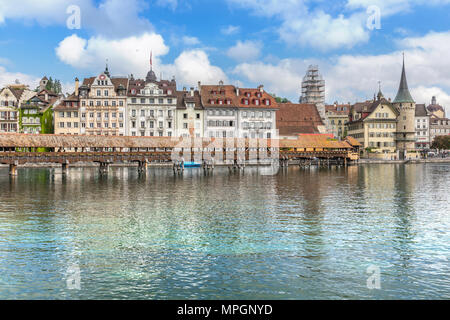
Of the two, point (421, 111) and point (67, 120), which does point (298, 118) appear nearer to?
point (67, 120)

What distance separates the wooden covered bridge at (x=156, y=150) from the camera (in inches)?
2586

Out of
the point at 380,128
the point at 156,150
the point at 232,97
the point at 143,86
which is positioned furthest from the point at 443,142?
the point at 156,150

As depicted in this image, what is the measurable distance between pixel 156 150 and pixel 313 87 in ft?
269

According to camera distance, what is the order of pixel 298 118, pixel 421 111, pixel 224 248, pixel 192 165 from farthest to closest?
1. pixel 421 111
2. pixel 298 118
3. pixel 192 165
4. pixel 224 248

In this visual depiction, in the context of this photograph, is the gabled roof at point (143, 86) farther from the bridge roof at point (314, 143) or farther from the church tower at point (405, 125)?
the church tower at point (405, 125)

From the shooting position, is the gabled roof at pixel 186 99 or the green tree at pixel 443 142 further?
the green tree at pixel 443 142

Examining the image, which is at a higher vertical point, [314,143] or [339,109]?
[339,109]

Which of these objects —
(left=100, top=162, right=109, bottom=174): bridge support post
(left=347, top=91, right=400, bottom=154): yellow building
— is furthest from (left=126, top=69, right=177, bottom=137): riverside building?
(left=347, top=91, right=400, bottom=154): yellow building

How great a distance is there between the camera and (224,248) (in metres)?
19.7

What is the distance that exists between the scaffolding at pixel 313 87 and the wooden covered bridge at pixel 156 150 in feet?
147

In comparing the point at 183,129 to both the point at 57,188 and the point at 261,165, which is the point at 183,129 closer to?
the point at 261,165

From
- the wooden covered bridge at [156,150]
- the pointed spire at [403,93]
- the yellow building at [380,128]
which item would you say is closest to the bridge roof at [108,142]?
the wooden covered bridge at [156,150]

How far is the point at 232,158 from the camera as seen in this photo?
84.0 m
